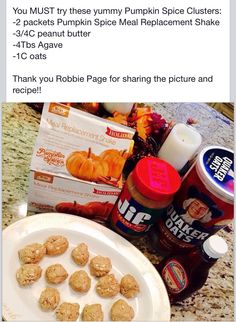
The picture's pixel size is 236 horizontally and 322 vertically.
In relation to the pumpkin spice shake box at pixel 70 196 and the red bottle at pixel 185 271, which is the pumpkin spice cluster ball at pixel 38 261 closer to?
the pumpkin spice shake box at pixel 70 196

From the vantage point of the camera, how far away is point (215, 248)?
2.12 feet

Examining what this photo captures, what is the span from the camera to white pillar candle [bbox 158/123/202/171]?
0.87 meters

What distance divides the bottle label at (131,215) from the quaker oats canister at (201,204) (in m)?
0.04

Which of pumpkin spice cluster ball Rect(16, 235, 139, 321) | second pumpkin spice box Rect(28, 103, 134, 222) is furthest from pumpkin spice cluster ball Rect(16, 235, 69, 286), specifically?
second pumpkin spice box Rect(28, 103, 134, 222)

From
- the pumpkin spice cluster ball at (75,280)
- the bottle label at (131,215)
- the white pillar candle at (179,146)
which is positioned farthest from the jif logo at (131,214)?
the white pillar candle at (179,146)

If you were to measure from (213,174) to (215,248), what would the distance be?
139 millimetres

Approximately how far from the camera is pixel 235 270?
2.81 ft

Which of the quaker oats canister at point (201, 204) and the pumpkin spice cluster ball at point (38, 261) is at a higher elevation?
the quaker oats canister at point (201, 204)

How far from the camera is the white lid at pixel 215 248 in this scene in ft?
2.12

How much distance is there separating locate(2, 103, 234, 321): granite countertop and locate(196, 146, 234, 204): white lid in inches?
9.5

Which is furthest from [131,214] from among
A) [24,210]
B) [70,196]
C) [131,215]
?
[24,210]

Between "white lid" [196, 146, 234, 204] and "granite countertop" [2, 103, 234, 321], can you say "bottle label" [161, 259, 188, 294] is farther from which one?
"white lid" [196, 146, 234, 204]
